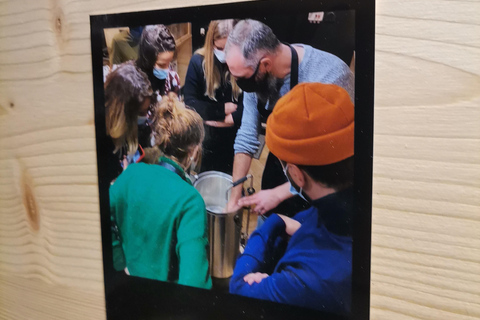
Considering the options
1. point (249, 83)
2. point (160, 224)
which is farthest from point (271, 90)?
point (160, 224)

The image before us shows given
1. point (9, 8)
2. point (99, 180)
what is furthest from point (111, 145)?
point (9, 8)

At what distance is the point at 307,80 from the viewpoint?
483mm

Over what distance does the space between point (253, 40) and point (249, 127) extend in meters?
0.10

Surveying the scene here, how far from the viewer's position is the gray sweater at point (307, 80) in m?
0.47

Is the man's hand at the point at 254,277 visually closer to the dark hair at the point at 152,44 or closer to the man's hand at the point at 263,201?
the man's hand at the point at 263,201

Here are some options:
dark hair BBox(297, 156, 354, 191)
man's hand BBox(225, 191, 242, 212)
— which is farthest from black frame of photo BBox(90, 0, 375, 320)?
man's hand BBox(225, 191, 242, 212)

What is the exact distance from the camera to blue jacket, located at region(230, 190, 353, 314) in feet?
1.58

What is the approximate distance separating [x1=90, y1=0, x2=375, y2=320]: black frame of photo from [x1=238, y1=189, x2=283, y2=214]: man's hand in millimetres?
97

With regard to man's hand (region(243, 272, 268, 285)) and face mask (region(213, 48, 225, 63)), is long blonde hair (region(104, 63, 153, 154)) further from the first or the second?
man's hand (region(243, 272, 268, 285))

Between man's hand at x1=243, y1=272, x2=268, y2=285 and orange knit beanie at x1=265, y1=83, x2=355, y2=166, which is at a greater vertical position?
orange knit beanie at x1=265, y1=83, x2=355, y2=166

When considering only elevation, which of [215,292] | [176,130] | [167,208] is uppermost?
[176,130]

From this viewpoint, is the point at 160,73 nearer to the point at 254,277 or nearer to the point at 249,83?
the point at 249,83

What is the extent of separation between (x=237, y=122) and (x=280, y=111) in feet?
0.19

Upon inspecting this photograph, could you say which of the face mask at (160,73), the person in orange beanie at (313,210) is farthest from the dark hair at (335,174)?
the face mask at (160,73)
